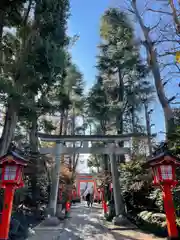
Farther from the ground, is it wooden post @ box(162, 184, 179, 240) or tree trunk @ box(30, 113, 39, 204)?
tree trunk @ box(30, 113, 39, 204)

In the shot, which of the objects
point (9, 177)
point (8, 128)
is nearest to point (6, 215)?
point (9, 177)

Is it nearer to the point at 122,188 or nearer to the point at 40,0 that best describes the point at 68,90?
the point at 40,0

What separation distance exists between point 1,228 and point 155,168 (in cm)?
399

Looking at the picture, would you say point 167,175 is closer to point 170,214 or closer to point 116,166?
point 170,214

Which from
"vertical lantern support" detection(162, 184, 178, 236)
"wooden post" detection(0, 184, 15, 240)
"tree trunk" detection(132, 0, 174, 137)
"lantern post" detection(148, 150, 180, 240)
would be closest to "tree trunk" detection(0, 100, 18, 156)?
"wooden post" detection(0, 184, 15, 240)

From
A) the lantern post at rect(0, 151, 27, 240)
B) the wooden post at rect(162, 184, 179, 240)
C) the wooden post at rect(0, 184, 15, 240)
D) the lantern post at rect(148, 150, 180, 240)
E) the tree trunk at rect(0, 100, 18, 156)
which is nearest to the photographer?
the wooden post at rect(0, 184, 15, 240)

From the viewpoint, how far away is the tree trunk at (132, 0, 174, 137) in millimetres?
7746

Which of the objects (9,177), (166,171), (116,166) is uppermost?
(116,166)

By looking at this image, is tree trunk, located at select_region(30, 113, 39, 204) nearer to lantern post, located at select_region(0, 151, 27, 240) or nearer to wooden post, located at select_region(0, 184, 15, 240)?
lantern post, located at select_region(0, 151, 27, 240)

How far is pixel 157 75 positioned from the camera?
8.85 metres

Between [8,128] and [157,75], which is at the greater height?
[157,75]

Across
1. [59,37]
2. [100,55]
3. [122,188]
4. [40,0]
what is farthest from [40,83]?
[100,55]

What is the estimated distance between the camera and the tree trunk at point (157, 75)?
305 inches

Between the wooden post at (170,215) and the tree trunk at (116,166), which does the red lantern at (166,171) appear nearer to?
the wooden post at (170,215)
